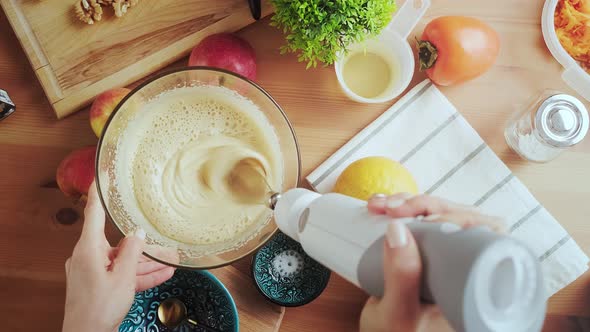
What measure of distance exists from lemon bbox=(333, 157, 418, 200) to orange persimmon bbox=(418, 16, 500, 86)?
0.20 meters

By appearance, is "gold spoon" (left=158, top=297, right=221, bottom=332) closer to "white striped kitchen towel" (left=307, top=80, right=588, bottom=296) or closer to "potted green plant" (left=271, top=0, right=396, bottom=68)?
"white striped kitchen towel" (left=307, top=80, right=588, bottom=296)

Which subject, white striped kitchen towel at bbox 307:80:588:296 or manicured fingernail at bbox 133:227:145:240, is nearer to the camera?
Result: manicured fingernail at bbox 133:227:145:240

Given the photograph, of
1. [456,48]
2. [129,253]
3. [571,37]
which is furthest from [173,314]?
[571,37]

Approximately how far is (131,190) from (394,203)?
41 centimetres

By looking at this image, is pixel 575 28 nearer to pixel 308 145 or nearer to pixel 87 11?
pixel 308 145

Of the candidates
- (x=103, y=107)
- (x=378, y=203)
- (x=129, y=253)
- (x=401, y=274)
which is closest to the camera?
(x=401, y=274)

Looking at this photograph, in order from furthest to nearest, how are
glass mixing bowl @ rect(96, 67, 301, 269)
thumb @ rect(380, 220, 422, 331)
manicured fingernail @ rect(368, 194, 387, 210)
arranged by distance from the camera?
glass mixing bowl @ rect(96, 67, 301, 269)
manicured fingernail @ rect(368, 194, 387, 210)
thumb @ rect(380, 220, 422, 331)

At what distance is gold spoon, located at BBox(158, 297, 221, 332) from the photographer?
861 millimetres

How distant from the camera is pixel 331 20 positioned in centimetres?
76

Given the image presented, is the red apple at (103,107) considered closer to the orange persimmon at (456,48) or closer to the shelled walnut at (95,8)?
the shelled walnut at (95,8)

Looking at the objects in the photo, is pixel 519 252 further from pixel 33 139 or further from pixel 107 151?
pixel 33 139

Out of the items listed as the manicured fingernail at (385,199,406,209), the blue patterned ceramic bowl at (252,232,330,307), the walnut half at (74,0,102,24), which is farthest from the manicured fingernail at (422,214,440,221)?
the walnut half at (74,0,102,24)

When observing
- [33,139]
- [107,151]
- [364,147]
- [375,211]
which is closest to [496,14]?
[364,147]

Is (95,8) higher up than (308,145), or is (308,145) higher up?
(95,8)
